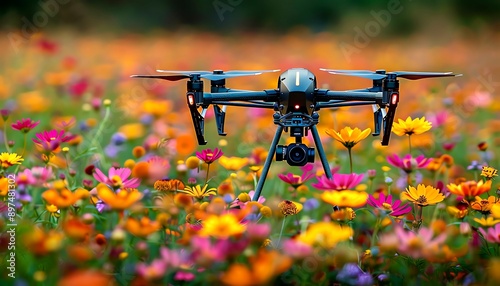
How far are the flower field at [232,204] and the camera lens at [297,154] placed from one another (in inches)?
1.7

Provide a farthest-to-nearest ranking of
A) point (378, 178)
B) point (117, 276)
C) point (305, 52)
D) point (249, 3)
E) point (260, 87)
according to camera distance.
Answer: point (249, 3) → point (305, 52) → point (260, 87) → point (378, 178) → point (117, 276)

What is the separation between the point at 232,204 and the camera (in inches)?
36.1

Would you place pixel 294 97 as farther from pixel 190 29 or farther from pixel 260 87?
pixel 190 29

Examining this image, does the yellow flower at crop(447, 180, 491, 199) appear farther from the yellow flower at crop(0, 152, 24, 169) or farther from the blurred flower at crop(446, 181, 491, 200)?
the yellow flower at crop(0, 152, 24, 169)

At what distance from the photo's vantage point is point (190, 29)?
13.3 ft

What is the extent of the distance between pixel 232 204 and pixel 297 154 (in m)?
0.11

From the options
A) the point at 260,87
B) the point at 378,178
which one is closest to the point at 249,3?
the point at 260,87

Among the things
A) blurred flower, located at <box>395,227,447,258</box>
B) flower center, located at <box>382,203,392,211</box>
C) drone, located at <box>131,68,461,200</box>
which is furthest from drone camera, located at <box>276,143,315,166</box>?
blurred flower, located at <box>395,227,447,258</box>

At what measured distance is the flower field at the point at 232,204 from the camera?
0.64m

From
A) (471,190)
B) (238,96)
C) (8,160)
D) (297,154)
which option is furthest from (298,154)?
(8,160)

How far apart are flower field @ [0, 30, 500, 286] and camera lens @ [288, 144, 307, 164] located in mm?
44

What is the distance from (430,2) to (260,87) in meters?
2.13

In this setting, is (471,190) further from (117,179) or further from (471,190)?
(117,179)

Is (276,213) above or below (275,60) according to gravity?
below
